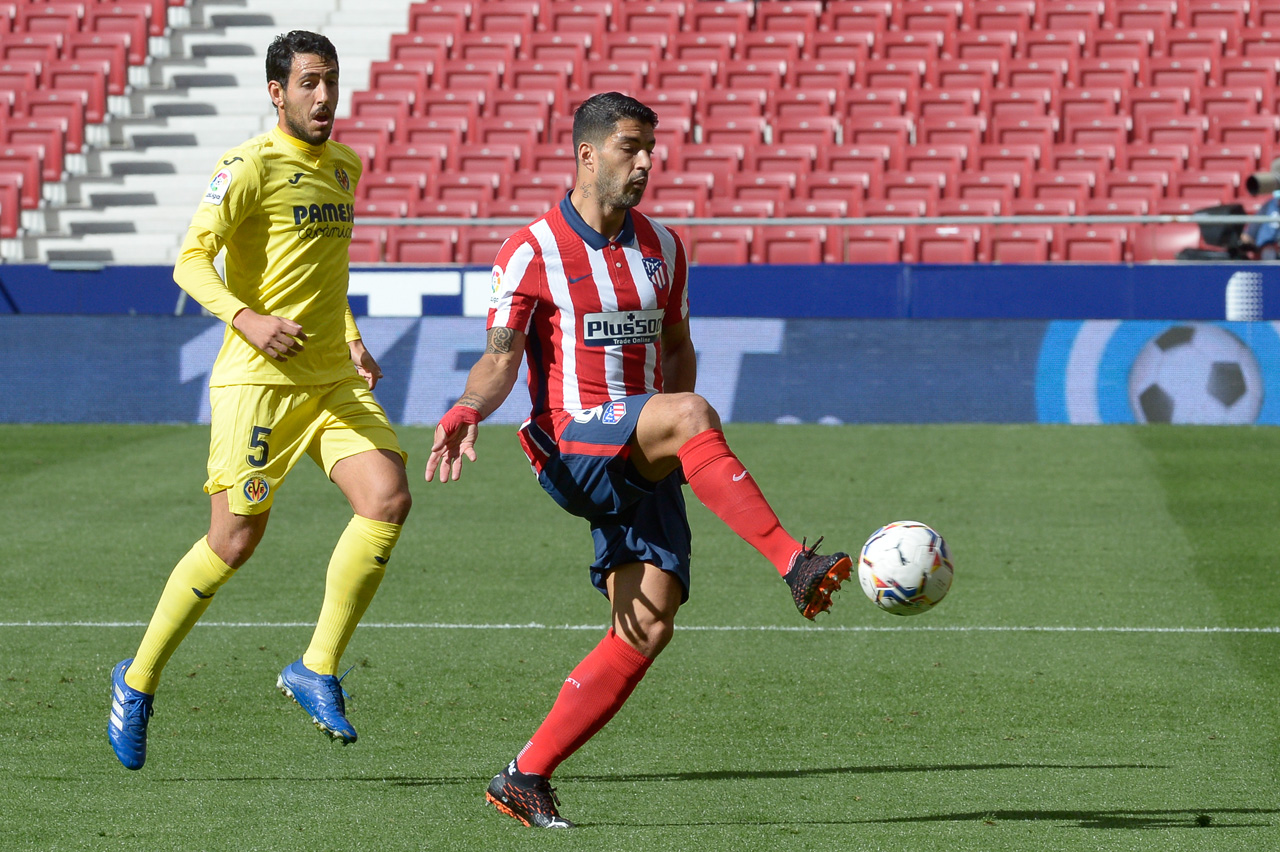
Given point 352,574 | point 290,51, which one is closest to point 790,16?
point 290,51

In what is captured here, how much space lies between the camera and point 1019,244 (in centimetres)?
1359

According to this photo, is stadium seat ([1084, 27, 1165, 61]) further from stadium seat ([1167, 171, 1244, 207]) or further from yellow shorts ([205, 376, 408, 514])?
yellow shorts ([205, 376, 408, 514])

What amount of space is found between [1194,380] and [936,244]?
2.75 metres

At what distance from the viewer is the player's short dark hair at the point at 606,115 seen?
13.3 feet

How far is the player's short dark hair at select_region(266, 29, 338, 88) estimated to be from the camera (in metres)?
4.66

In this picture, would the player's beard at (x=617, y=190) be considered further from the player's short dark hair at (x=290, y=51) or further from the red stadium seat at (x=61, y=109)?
the red stadium seat at (x=61, y=109)

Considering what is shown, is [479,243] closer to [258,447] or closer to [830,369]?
[830,369]

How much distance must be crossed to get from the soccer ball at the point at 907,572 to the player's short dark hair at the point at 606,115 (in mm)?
1263

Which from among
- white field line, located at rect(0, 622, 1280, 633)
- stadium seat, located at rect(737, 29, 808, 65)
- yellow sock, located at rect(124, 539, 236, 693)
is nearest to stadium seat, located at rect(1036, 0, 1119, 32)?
stadium seat, located at rect(737, 29, 808, 65)

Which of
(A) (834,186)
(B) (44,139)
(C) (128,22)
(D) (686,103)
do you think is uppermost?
A: (C) (128,22)

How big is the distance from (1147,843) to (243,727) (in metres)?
2.89

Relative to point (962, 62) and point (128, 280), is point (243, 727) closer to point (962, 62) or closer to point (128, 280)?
point (128, 280)

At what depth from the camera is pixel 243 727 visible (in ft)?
16.9

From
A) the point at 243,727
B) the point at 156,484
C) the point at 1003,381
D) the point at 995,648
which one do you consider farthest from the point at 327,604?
the point at 1003,381
